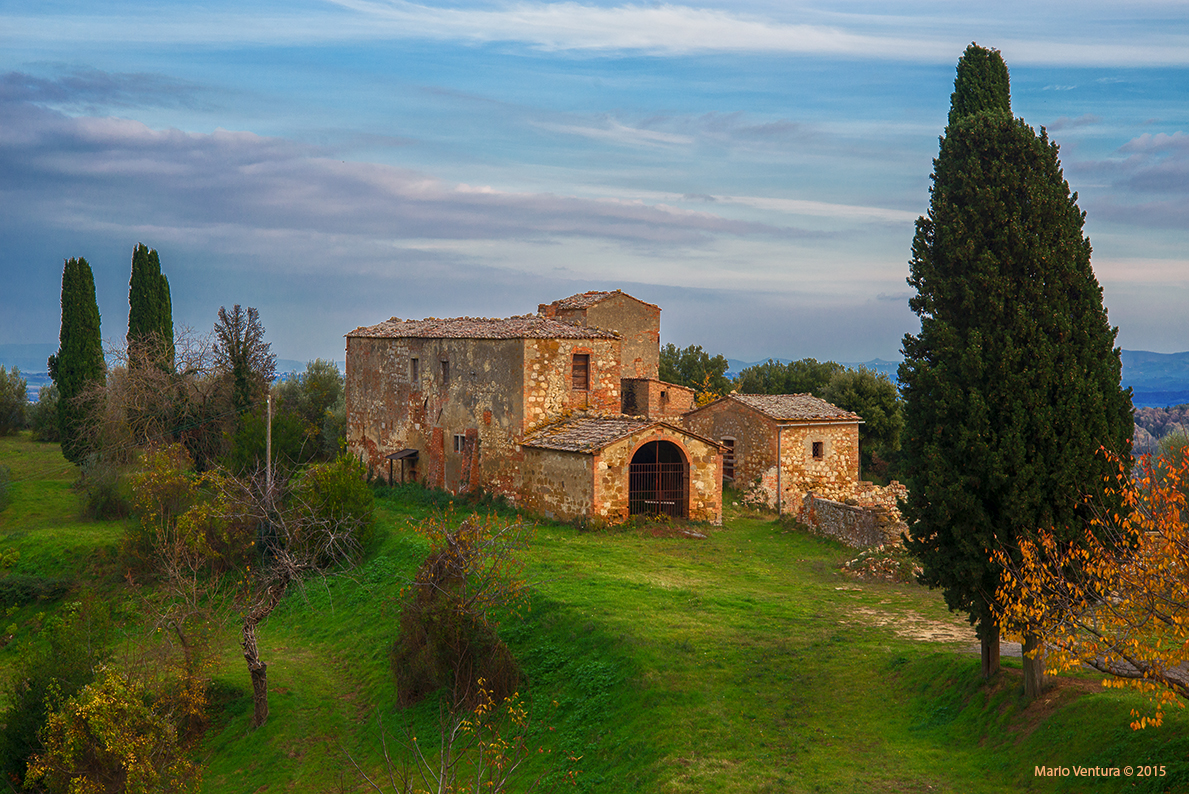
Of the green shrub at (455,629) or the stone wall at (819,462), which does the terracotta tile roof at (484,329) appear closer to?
the stone wall at (819,462)

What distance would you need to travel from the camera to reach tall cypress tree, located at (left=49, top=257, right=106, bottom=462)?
129ft

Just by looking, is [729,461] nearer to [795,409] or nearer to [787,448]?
[787,448]

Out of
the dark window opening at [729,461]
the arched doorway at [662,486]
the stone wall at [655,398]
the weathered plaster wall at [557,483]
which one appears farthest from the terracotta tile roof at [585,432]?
the stone wall at [655,398]

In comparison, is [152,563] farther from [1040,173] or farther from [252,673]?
[1040,173]

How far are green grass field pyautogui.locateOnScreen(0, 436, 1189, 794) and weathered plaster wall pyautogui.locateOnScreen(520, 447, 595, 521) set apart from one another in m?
0.76

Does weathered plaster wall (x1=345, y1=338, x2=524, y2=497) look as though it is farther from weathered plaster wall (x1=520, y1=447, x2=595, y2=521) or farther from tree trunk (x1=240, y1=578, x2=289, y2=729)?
tree trunk (x1=240, y1=578, x2=289, y2=729)

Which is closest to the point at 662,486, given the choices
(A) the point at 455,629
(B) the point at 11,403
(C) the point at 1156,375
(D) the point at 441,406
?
(D) the point at 441,406

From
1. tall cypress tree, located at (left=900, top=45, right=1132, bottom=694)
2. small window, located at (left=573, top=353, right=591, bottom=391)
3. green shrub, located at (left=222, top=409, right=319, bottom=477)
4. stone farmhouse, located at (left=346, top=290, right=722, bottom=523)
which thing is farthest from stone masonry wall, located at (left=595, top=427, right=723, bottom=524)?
tall cypress tree, located at (left=900, top=45, right=1132, bottom=694)

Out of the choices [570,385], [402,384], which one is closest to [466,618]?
[570,385]

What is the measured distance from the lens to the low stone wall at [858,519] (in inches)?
906

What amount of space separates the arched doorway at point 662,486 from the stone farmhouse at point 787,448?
337 cm

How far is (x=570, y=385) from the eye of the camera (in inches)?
1091

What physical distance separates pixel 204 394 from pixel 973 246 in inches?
1360

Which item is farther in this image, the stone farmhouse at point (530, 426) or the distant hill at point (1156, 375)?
the distant hill at point (1156, 375)
